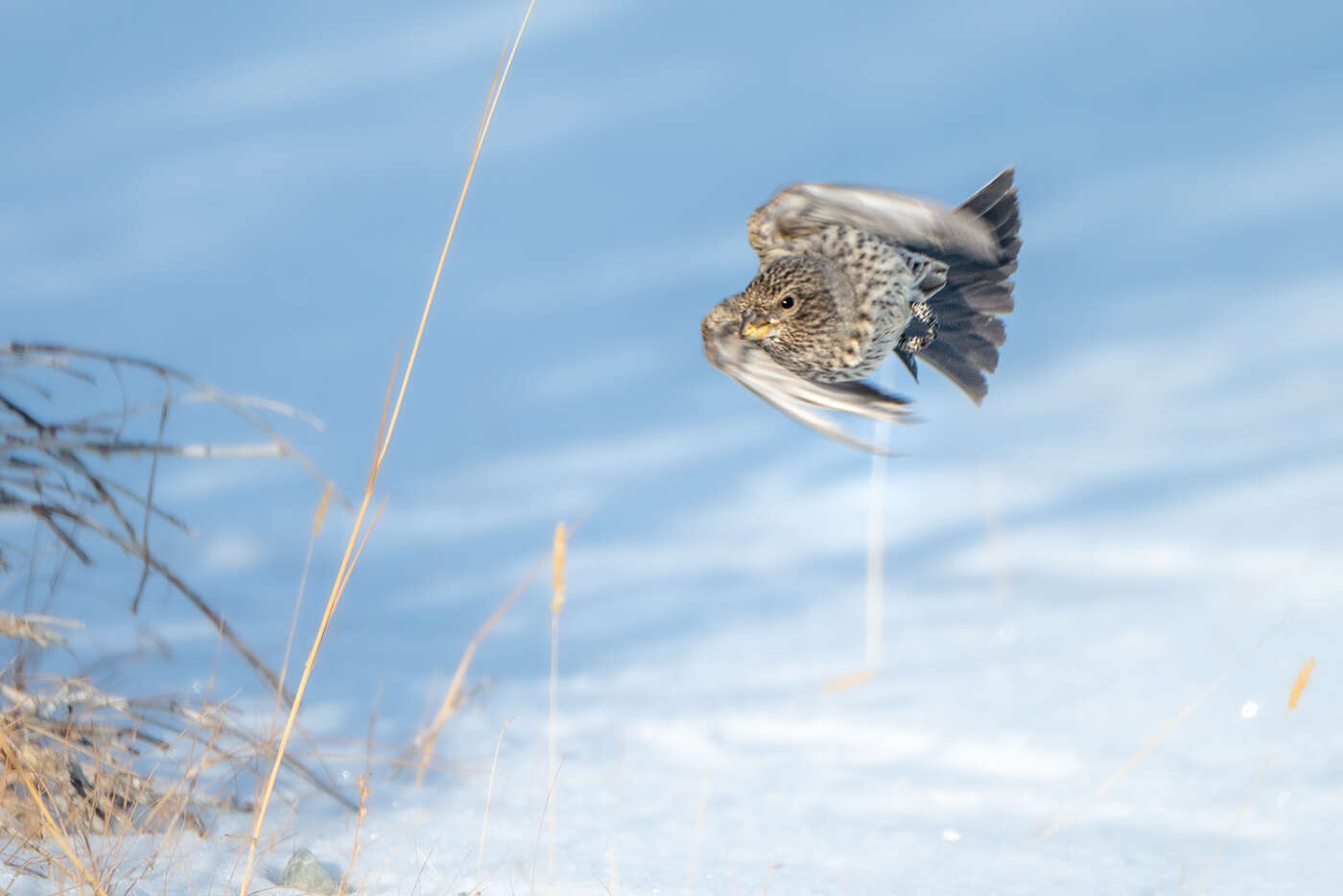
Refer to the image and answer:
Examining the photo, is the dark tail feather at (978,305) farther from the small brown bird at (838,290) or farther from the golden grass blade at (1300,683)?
the golden grass blade at (1300,683)

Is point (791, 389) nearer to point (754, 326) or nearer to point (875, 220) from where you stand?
point (754, 326)

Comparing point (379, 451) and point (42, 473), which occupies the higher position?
point (379, 451)

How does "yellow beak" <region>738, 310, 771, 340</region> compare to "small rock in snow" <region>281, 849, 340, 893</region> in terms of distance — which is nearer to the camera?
"yellow beak" <region>738, 310, 771, 340</region>

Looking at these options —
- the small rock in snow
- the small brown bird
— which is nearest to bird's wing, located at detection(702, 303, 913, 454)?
the small brown bird

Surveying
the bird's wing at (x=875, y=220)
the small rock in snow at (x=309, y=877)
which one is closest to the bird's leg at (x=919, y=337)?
the bird's wing at (x=875, y=220)

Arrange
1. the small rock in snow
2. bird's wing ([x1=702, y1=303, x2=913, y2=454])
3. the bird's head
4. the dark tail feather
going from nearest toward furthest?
bird's wing ([x1=702, y1=303, x2=913, y2=454]), the bird's head, the dark tail feather, the small rock in snow

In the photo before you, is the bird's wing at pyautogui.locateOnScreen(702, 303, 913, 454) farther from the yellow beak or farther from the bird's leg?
the bird's leg

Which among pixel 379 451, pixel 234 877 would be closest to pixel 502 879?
pixel 234 877

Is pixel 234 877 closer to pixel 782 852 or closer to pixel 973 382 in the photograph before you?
pixel 782 852
